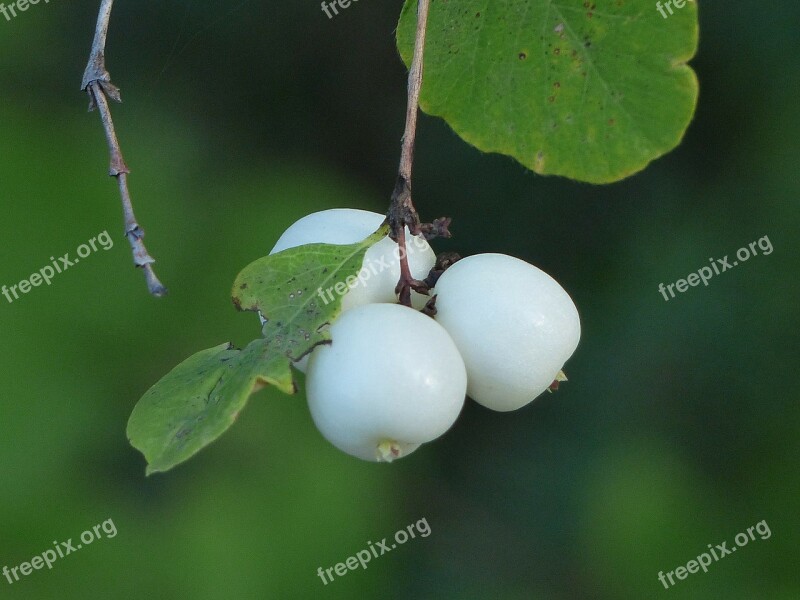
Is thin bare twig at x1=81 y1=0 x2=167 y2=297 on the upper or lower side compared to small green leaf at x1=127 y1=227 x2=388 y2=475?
upper

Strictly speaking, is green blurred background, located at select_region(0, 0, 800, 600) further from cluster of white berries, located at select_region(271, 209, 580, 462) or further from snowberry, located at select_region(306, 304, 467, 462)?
snowberry, located at select_region(306, 304, 467, 462)

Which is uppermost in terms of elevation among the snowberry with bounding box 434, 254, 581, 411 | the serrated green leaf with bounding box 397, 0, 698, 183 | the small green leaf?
the serrated green leaf with bounding box 397, 0, 698, 183

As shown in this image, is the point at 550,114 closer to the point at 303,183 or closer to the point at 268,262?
the point at 268,262

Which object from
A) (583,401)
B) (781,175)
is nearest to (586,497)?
(583,401)

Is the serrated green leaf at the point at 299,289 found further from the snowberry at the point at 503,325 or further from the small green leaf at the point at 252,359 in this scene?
the snowberry at the point at 503,325

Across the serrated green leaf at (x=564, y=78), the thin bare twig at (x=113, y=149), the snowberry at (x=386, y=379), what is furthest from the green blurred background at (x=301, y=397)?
the snowberry at (x=386, y=379)

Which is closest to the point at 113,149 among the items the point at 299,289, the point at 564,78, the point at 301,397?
the point at 299,289

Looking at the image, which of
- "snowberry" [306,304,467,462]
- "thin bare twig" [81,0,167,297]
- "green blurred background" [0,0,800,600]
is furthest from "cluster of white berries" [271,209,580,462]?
"green blurred background" [0,0,800,600]
